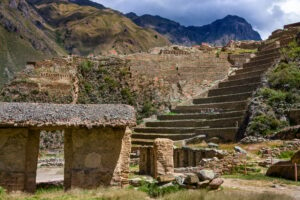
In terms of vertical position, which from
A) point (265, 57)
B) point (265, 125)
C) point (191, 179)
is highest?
point (265, 57)

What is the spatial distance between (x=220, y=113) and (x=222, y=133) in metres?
2.81

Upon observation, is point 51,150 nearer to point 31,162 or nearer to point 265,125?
point 265,125

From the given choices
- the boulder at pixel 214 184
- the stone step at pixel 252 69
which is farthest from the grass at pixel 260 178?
the stone step at pixel 252 69

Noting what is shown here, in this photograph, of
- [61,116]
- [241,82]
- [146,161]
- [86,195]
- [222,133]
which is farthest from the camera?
[241,82]

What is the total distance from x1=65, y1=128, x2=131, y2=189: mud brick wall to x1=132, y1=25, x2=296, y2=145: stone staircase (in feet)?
50.3

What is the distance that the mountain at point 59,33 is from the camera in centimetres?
8388

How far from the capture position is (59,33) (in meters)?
135

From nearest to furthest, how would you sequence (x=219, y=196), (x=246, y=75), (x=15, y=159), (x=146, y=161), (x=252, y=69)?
1. (x=219, y=196)
2. (x=15, y=159)
3. (x=146, y=161)
4. (x=246, y=75)
5. (x=252, y=69)

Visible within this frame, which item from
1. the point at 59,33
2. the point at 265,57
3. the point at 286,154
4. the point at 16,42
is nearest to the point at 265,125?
the point at 286,154

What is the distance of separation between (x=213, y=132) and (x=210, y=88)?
10823 mm

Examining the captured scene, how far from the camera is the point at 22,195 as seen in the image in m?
13.5

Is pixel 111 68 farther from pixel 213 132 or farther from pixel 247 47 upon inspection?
pixel 247 47

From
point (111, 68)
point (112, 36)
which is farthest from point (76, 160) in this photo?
point (112, 36)

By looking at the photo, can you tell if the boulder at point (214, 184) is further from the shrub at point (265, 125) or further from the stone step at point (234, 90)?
the stone step at point (234, 90)
